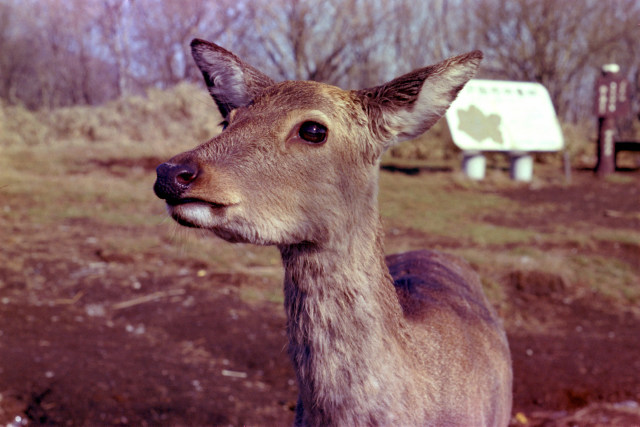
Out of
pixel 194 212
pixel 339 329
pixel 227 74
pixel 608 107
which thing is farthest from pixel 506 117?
pixel 194 212

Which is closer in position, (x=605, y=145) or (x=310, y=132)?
(x=310, y=132)

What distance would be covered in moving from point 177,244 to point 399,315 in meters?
6.48

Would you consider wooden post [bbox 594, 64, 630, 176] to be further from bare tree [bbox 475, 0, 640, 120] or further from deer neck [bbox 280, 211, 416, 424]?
deer neck [bbox 280, 211, 416, 424]

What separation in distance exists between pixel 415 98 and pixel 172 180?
104 centimetres

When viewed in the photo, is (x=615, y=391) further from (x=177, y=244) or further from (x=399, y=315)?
(x=177, y=244)

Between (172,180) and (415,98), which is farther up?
(415,98)

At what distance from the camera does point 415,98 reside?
248 centimetres

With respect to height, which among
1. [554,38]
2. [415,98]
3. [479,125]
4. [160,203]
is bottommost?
[160,203]

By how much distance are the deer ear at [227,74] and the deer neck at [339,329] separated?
2.79 feet

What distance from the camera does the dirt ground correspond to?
4621 millimetres

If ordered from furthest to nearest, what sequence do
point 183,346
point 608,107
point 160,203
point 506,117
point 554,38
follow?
point 554,38 → point 608,107 → point 506,117 → point 160,203 → point 183,346

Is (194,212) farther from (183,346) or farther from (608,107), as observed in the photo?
(608,107)

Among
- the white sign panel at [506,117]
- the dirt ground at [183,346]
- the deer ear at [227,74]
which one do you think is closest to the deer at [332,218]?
the deer ear at [227,74]

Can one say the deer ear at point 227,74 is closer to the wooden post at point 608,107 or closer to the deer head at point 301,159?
the deer head at point 301,159
